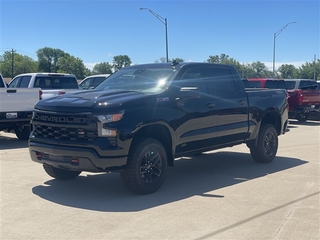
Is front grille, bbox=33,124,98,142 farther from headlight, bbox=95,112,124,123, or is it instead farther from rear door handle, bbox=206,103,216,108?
rear door handle, bbox=206,103,216,108

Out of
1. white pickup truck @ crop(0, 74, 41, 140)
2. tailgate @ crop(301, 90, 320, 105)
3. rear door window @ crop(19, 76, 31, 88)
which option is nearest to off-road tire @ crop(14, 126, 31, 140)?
white pickup truck @ crop(0, 74, 41, 140)

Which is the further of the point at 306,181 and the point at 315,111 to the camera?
the point at 315,111

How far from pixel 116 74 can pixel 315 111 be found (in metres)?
13.8

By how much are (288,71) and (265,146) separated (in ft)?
297

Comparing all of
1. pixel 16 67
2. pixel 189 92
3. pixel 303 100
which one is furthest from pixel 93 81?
pixel 16 67

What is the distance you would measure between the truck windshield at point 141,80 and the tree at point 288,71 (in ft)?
293

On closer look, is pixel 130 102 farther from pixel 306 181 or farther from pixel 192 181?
pixel 306 181

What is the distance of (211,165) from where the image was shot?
887 centimetres

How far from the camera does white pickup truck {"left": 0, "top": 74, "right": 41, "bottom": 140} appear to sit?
1130 centimetres

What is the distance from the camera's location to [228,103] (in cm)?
786

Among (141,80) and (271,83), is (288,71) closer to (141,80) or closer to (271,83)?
(271,83)

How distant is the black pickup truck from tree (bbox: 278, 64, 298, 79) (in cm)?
8877

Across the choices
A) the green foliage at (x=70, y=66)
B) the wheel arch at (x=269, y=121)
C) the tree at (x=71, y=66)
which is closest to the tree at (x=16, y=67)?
the green foliage at (x=70, y=66)

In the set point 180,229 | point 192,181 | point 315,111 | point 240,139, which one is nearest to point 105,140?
point 180,229
